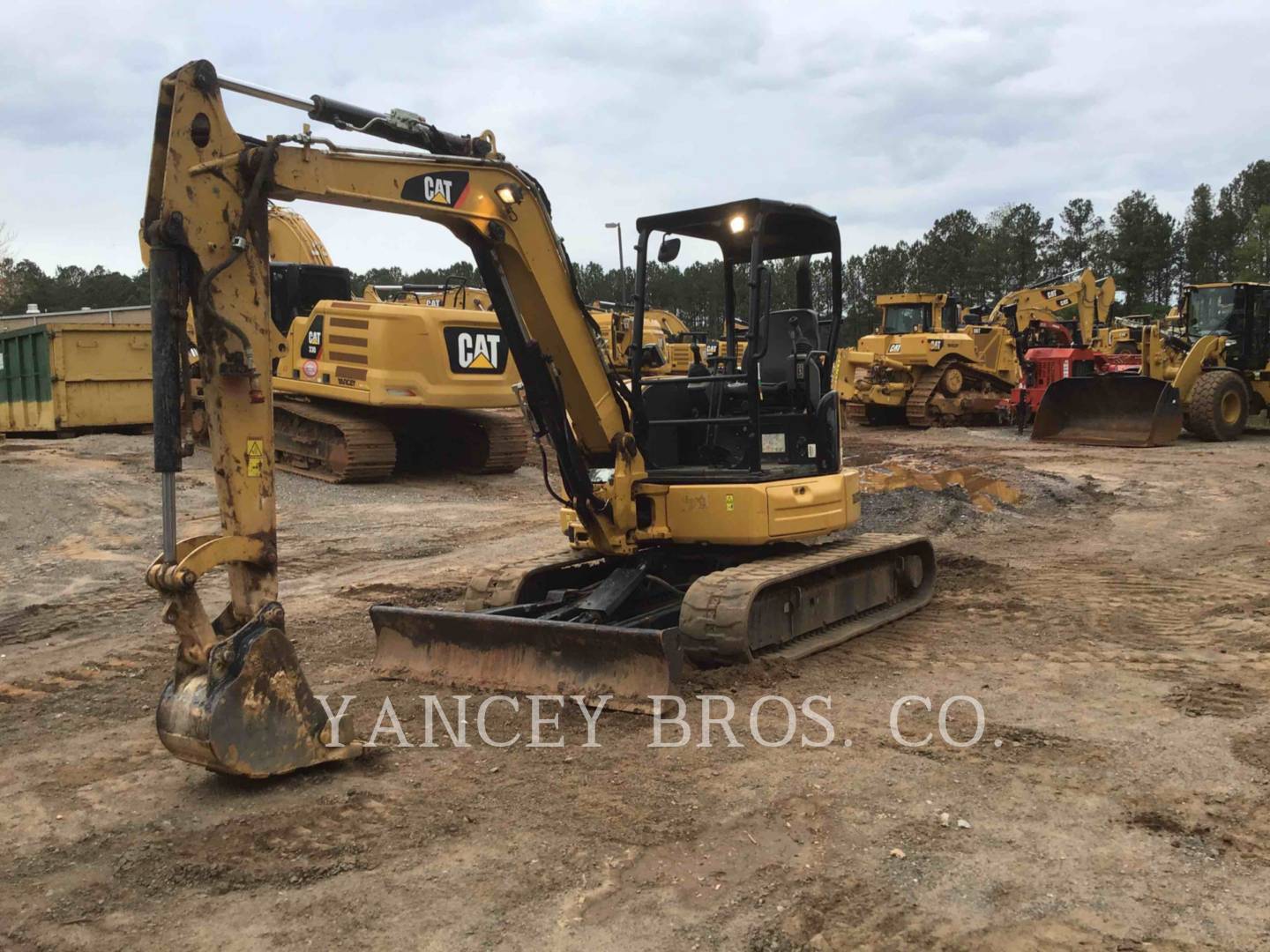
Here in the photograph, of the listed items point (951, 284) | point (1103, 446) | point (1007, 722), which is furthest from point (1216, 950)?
point (951, 284)

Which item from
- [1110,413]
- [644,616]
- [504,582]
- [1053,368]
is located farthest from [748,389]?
[1053,368]

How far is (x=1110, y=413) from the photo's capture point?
1697cm

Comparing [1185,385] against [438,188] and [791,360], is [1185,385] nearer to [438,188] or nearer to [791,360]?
[791,360]

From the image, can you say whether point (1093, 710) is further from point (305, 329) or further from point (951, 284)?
point (951, 284)

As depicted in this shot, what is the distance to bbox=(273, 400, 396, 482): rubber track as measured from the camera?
1312 cm

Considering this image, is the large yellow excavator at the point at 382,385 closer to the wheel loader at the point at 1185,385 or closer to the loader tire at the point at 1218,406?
the wheel loader at the point at 1185,385

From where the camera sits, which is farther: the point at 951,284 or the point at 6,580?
the point at 951,284

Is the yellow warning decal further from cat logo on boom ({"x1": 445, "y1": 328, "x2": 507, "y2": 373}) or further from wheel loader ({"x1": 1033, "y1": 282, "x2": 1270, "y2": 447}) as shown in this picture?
wheel loader ({"x1": 1033, "y1": 282, "x2": 1270, "y2": 447})

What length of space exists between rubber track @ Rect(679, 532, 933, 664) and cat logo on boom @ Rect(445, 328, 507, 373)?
25.4 feet

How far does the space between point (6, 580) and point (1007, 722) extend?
724cm

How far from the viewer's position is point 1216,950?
9.48 feet

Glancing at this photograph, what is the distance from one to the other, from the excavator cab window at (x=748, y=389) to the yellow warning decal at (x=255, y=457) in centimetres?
251

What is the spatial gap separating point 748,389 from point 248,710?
335 cm

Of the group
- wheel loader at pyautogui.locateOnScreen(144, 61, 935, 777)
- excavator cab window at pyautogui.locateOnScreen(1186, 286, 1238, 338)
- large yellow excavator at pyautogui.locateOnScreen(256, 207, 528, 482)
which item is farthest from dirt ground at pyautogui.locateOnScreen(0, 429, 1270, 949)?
excavator cab window at pyautogui.locateOnScreen(1186, 286, 1238, 338)
